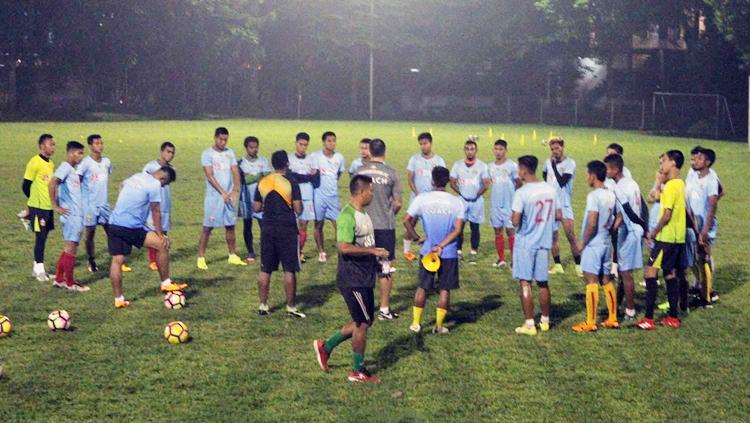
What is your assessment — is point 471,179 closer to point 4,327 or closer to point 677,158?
point 677,158

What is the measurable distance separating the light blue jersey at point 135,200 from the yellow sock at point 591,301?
555 cm

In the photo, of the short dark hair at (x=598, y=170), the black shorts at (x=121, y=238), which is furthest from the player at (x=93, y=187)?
the short dark hair at (x=598, y=170)

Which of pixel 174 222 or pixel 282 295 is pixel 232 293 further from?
pixel 174 222

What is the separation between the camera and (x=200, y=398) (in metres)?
9.74

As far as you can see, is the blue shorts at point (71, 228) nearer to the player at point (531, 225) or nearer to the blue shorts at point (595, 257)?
the player at point (531, 225)

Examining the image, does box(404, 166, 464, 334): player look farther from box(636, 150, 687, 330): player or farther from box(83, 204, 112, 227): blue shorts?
box(83, 204, 112, 227): blue shorts

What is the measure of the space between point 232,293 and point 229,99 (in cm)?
7156

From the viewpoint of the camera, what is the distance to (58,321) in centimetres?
1223

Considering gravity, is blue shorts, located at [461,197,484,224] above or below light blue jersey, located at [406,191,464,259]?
below

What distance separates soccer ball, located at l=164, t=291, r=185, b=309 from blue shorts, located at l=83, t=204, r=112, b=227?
8.01 feet

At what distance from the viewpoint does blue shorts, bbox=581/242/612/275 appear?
12250 millimetres

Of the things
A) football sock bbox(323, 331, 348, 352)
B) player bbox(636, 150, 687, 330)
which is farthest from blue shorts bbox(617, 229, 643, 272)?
football sock bbox(323, 331, 348, 352)

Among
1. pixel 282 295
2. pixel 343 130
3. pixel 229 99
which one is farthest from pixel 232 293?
pixel 229 99

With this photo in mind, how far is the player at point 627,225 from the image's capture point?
12.4m
